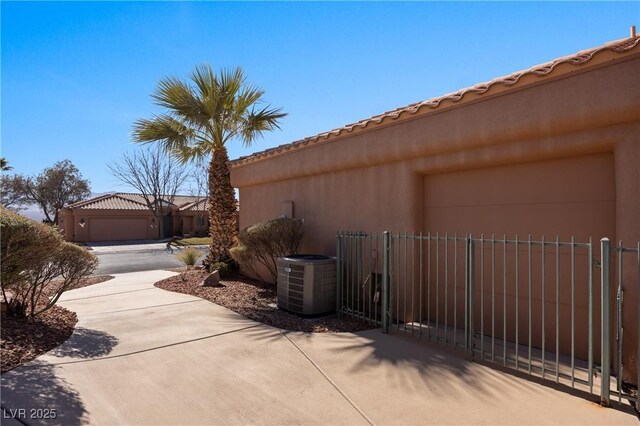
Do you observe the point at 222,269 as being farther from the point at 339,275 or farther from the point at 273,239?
the point at 339,275

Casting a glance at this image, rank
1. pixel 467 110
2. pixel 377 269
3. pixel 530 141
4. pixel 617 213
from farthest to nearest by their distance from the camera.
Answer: pixel 377 269, pixel 467 110, pixel 530 141, pixel 617 213

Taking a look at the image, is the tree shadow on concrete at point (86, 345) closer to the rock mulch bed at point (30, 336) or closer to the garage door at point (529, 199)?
the rock mulch bed at point (30, 336)

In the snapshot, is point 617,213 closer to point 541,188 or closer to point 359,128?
point 541,188

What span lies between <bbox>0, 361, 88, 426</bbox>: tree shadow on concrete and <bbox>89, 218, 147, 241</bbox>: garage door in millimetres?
34304

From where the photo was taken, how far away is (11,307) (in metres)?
5.99

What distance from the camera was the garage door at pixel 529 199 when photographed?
15.8 ft

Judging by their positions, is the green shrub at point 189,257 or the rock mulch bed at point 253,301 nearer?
the rock mulch bed at point 253,301

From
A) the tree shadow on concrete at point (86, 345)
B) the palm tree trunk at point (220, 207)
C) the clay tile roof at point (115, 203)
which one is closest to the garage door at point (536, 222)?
the tree shadow on concrete at point (86, 345)

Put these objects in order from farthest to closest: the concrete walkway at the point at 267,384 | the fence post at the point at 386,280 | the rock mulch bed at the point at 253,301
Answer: the rock mulch bed at the point at 253,301 → the fence post at the point at 386,280 → the concrete walkway at the point at 267,384

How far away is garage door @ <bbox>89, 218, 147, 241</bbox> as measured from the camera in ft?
111

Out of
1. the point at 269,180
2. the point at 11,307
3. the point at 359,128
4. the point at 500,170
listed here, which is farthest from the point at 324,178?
the point at 11,307

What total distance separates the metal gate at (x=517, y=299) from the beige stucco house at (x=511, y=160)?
0.23 metres

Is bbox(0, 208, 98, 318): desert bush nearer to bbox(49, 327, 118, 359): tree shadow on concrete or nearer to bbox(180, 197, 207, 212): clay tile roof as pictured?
bbox(49, 327, 118, 359): tree shadow on concrete

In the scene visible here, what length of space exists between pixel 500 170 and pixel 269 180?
21.3ft
